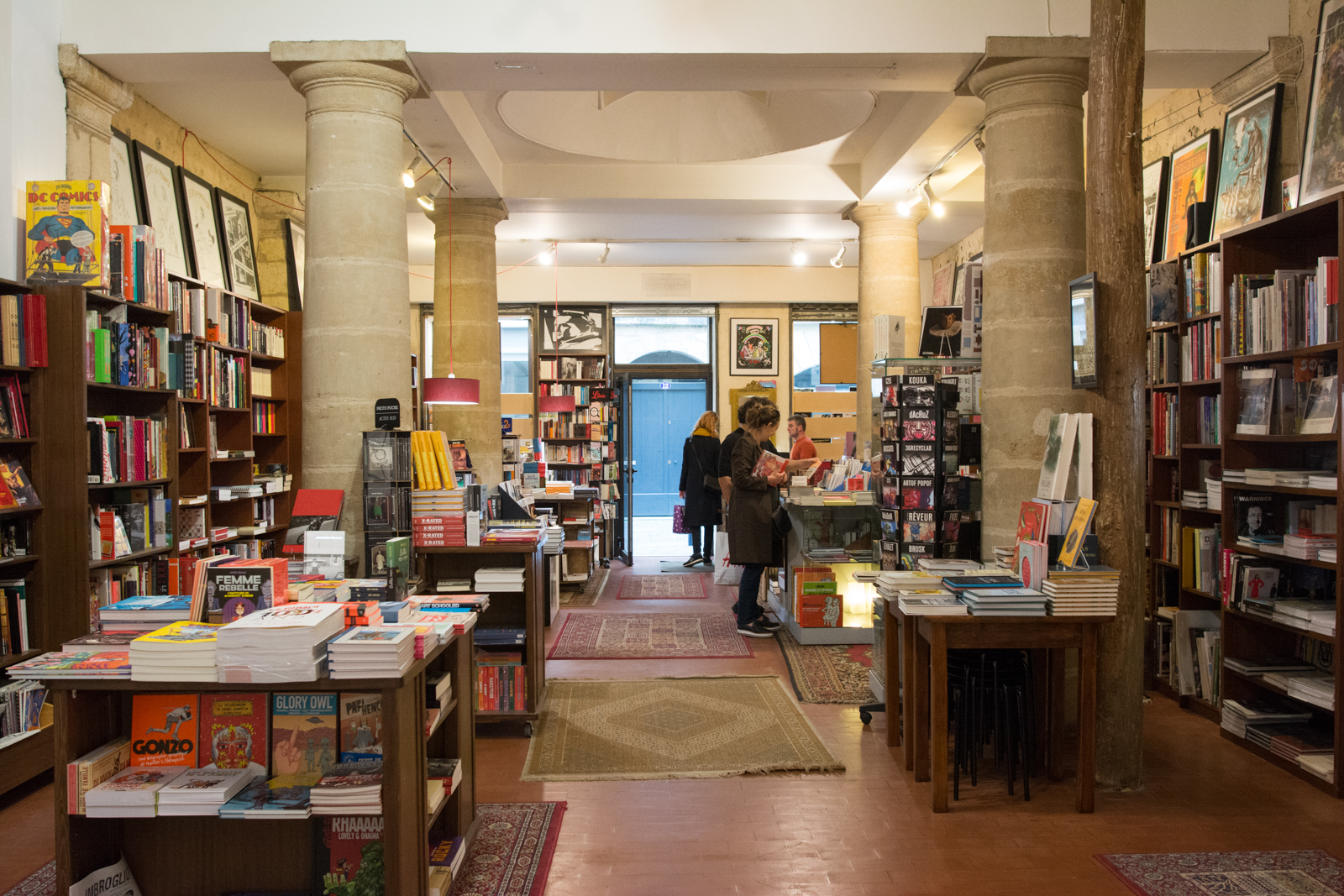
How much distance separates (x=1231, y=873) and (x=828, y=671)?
2.81m

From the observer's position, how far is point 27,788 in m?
3.85

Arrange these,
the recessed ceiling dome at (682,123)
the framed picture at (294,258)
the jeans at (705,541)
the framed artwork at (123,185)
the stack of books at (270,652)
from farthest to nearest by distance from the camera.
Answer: the jeans at (705,541), the framed picture at (294,258), the recessed ceiling dome at (682,123), the framed artwork at (123,185), the stack of books at (270,652)

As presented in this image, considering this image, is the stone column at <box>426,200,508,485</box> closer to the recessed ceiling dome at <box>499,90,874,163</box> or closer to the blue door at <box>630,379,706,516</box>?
the recessed ceiling dome at <box>499,90,874,163</box>

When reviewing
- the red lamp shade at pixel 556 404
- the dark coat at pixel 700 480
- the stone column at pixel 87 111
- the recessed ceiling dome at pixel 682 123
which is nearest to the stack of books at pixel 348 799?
the stone column at pixel 87 111

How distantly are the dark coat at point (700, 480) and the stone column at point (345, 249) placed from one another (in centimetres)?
452

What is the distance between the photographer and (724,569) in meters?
9.31

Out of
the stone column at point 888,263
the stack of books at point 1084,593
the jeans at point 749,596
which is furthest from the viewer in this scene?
the stone column at point 888,263

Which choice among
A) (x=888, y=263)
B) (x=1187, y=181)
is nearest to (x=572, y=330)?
(x=888, y=263)

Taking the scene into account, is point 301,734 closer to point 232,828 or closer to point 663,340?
point 232,828

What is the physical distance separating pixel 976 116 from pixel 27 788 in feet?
22.4

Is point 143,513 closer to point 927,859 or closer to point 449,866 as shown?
point 449,866

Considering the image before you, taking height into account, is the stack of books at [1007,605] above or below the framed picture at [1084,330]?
below

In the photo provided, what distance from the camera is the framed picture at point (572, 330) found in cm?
1209

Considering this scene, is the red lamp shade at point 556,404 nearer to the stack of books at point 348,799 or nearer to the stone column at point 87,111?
the stone column at point 87,111
